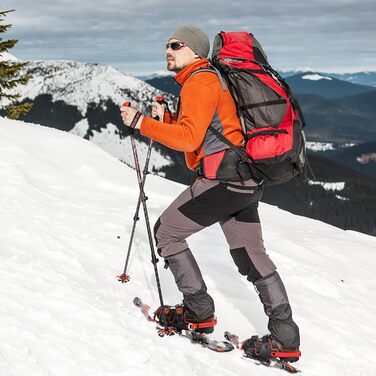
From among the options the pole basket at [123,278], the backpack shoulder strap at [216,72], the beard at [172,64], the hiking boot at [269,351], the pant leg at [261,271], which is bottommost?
the hiking boot at [269,351]

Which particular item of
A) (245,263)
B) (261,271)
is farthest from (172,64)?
(261,271)

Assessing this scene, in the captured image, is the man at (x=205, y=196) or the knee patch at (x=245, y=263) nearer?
the man at (x=205, y=196)

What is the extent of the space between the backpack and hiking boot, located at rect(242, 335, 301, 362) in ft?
6.43

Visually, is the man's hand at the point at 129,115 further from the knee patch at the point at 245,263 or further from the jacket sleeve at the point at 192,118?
the knee patch at the point at 245,263

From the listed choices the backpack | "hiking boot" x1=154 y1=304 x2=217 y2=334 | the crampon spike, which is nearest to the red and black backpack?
the backpack

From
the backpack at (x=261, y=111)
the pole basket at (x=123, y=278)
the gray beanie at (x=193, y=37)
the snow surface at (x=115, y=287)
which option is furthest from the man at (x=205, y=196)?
the pole basket at (x=123, y=278)

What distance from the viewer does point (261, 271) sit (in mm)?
5203

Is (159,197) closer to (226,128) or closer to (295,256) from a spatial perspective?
(295,256)

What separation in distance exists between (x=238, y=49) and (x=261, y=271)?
2506 mm

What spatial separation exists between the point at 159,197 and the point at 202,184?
8125 mm

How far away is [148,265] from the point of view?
24.6 ft

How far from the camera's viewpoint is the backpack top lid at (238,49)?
4789mm

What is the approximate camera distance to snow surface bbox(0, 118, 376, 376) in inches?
179

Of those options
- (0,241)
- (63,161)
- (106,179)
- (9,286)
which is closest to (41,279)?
(9,286)
